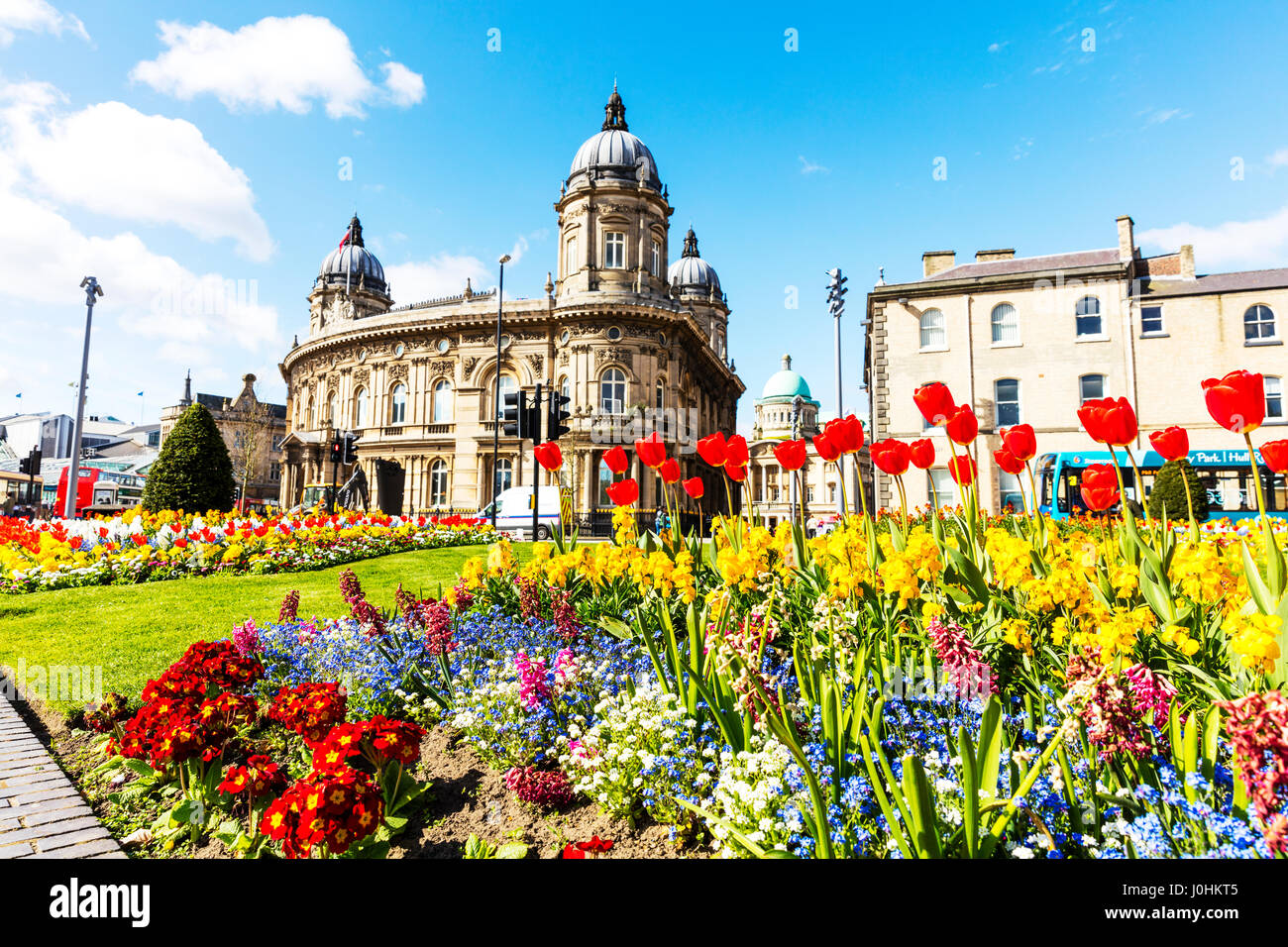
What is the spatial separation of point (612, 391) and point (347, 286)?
32.9 meters

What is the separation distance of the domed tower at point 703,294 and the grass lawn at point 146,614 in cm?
5262

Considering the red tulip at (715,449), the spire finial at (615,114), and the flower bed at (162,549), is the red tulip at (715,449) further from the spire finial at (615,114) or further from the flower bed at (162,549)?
the spire finial at (615,114)

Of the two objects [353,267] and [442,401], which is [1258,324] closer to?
[442,401]

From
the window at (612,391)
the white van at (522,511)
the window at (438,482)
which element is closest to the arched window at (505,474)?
the window at (438,482)

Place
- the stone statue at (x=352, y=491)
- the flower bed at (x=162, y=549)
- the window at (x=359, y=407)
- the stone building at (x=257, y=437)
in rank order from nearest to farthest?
1. the flower bed at (x=162, y=549)
2. the stone statue at (x=352, y=491)
3. the window at (x=359, y=407)
4. the stone building at (x=257, y=437)

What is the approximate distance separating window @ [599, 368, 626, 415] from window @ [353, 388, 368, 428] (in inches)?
705

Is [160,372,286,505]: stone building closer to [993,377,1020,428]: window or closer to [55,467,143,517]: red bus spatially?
[55,467,143,517]: red bus

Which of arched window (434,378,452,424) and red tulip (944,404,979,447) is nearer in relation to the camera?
red tulip (944,404,979,447)

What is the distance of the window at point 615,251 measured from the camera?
4012cm

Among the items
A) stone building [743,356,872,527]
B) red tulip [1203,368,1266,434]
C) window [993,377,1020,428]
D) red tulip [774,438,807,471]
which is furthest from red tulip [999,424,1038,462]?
stone building [743,356,872,527]

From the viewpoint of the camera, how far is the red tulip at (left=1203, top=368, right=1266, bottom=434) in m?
2.72

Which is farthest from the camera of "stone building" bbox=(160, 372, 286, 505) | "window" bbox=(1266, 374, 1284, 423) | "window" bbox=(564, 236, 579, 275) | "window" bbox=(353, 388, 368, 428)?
"stone building" bbox=(160, 372, 286, 505)
